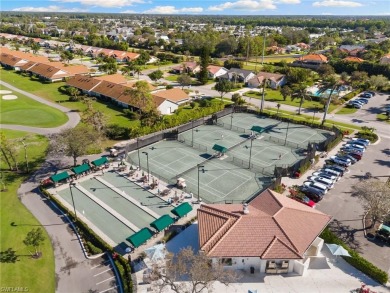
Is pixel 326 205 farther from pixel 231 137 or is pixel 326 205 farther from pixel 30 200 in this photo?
pixel 30 200

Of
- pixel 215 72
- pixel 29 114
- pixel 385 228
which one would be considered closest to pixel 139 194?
pixel 385 228

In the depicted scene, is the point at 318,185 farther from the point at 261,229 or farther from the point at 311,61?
the point at 311,61

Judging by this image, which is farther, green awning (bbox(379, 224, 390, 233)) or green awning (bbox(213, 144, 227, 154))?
green awning (bbox(213, 144, 227, 154))

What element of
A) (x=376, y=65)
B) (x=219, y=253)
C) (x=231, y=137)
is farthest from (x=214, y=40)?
(x=219, y=253)

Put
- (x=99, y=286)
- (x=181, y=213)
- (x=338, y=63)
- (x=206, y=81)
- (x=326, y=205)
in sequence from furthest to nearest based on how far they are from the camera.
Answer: (x=338, y=63) → (x=206, y=81) → (x=326, y=205) → (x=181, y=213) → (x=99, y=286)

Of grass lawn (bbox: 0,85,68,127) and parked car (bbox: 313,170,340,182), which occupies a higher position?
parked car (bbox: 313,170,340,182)

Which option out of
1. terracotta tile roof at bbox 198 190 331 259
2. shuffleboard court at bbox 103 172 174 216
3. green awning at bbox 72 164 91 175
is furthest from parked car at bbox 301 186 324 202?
green awning at bbox 72 164 91 175

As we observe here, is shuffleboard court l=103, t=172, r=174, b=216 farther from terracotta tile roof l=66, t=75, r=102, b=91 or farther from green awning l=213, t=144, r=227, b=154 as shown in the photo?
terracotta tile roof l=66, t=75, r=102, b=91
